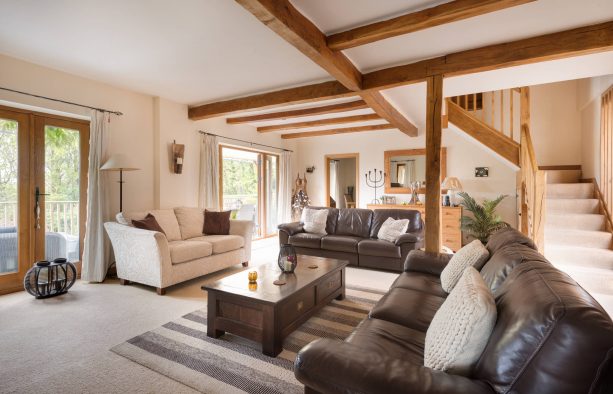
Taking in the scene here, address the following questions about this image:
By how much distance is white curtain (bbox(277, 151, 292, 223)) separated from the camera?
23.9 feet

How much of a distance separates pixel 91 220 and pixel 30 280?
88cm

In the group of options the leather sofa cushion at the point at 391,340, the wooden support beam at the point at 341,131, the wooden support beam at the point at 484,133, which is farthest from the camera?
the wooden support beam at the point at 341,131

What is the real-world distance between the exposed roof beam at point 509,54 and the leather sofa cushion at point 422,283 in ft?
6.86

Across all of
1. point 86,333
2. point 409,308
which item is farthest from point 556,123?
point 86,333

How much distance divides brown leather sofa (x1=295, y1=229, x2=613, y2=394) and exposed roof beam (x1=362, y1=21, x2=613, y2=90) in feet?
7.47

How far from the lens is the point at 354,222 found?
5070mm

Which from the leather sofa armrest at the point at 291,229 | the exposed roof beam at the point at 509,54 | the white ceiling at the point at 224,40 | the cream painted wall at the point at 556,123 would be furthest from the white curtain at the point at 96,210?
the cream painted wall at the point at 556,123

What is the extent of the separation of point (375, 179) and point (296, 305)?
5185 mm

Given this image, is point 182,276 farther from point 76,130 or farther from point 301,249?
point 76,130

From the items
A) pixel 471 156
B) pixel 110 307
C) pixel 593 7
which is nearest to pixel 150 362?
pixel 110 307

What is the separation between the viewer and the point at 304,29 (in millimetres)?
2475

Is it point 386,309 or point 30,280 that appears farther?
point 30,280

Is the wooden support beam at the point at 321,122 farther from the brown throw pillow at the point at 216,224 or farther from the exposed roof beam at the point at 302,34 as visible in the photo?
the brown throw pillow at the point at 216,224

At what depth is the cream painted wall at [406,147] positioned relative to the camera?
592 cm
